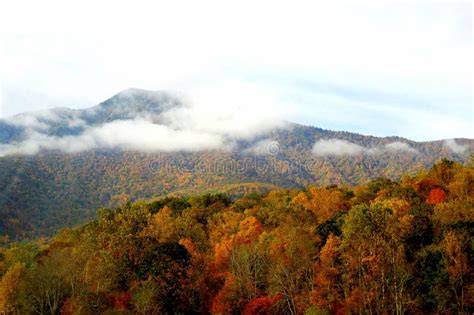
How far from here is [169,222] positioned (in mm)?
95562

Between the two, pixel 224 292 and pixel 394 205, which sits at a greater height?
pixel 394 205

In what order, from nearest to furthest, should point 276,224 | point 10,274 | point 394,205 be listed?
point 10,274, point 394,205, point 276,224

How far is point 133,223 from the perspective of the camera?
63.1 metres

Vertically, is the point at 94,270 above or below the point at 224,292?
above

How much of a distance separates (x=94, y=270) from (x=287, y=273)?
26.7 m

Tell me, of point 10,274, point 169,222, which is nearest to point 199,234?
point 169,222

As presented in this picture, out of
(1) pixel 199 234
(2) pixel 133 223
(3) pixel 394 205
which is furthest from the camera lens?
(1) pixel 199 234

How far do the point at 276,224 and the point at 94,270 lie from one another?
46.1m

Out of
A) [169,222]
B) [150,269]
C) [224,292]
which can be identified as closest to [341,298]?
[224,292]

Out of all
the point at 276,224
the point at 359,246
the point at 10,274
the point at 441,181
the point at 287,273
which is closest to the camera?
the point at 359,246

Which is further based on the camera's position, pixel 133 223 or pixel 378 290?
pixel 133 223

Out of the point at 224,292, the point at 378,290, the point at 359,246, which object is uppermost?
the point at 359,246

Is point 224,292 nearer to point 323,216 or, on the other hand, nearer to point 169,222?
point 169,222

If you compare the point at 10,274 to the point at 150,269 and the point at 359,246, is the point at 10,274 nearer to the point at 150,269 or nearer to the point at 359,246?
the point at 150,269
